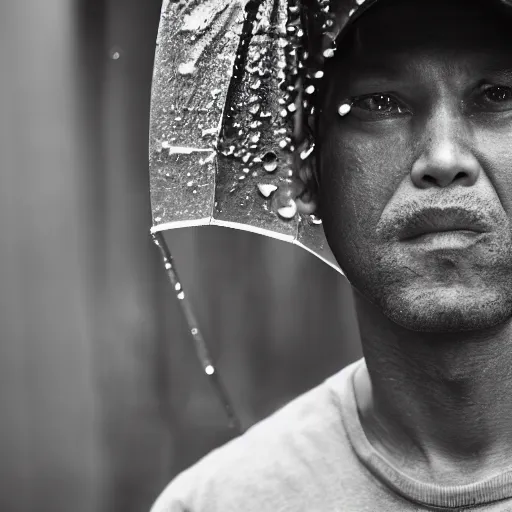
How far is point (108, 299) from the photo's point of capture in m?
5.67

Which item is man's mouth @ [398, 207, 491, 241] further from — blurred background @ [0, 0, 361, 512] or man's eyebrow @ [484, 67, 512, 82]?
blurred background @ [0, 0, 361, 512]

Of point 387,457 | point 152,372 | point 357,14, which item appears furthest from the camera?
point 152,372

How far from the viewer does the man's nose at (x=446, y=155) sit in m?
1.99

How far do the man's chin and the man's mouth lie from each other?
3.7 inches

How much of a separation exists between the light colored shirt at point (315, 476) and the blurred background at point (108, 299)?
120 inches

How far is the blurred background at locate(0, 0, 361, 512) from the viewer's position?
5.46m

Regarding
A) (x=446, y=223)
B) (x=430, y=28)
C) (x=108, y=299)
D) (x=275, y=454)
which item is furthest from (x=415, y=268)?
(x=108, y=299)

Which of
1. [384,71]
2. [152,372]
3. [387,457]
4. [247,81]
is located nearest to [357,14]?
[384,71]

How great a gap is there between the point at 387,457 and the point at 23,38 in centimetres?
367

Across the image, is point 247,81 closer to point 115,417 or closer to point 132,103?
point 132,103

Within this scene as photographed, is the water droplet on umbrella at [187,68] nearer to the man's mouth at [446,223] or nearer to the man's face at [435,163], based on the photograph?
the man's face at [435,163]

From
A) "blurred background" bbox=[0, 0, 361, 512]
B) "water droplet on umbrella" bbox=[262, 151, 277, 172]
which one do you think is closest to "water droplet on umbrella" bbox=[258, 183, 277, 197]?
"water droplet on umbrella" bbox=[262, 151, 277, 172]

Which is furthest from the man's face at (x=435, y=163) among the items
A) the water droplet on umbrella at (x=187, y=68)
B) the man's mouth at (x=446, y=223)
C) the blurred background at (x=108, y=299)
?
the blurred background at (x=108, y=299)

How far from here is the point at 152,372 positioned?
577 cm
